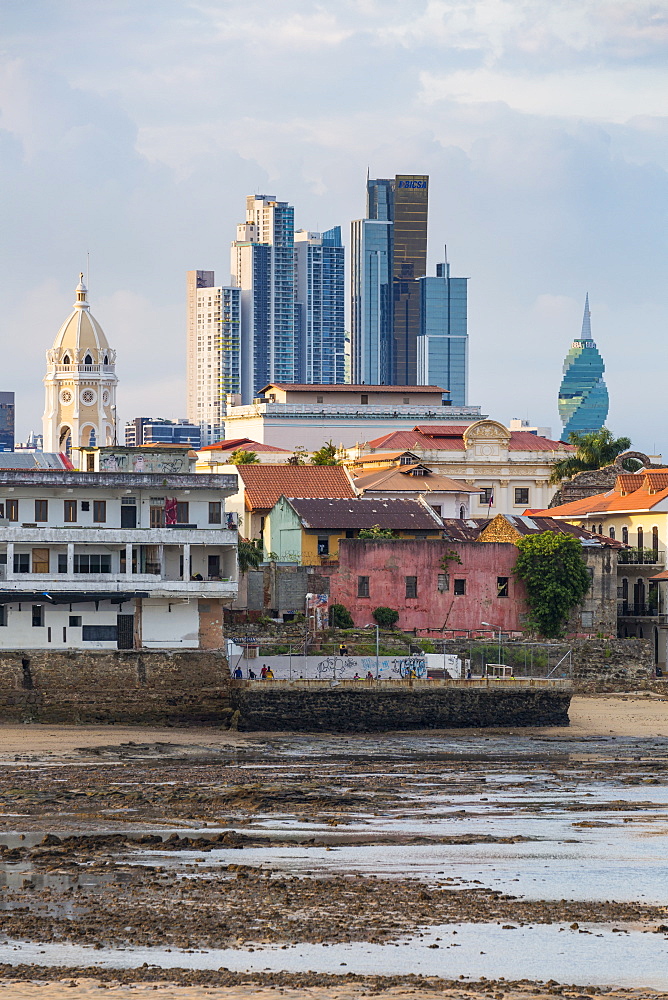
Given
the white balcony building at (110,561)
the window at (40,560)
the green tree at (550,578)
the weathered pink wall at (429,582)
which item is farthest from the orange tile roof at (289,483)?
the window at (40,560)

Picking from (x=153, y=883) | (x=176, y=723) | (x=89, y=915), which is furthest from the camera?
(x=176, y=723)

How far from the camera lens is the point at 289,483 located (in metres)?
93.5

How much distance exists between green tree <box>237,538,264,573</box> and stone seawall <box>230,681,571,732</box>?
1565 cm

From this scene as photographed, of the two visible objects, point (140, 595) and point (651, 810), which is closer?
point (651, 810)

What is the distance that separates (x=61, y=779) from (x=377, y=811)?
9.56 metres

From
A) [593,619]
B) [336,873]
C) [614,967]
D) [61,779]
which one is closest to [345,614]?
[593,619]

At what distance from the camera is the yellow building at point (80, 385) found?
14650 cm

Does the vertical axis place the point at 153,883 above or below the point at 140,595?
A: below

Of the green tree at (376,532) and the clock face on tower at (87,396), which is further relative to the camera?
the clock face on tower at (87,396)

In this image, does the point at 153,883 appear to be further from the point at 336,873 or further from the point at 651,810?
the point at 651,810

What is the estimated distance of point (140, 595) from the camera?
65.0 m

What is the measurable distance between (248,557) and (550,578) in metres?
13.9

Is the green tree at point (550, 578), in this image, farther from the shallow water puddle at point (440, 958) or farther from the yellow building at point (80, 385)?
the yellow building at point (80, 385)

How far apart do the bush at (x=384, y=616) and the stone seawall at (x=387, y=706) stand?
13.8 m
